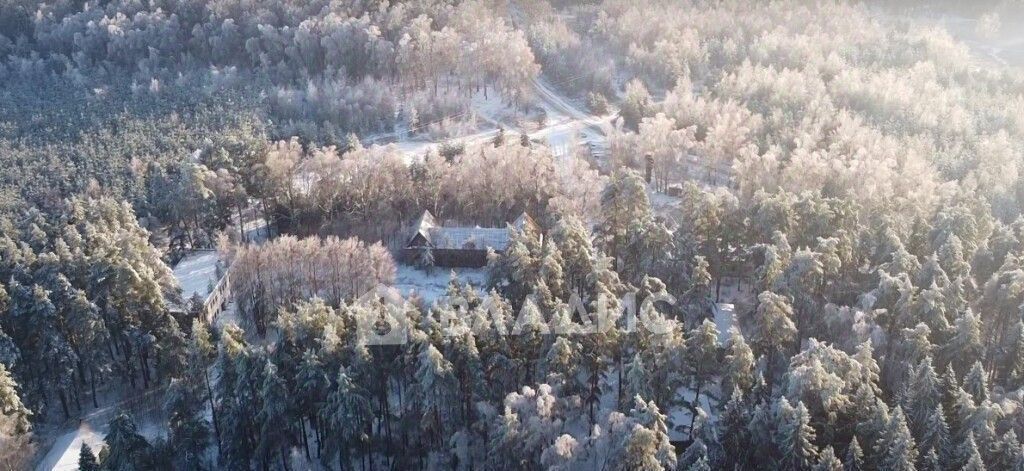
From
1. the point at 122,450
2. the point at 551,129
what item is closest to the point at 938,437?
the point at 122,450

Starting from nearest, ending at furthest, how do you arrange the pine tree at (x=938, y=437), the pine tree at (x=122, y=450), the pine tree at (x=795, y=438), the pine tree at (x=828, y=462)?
the pine tree at (x=828, y=462)
the pine tree at (x=795, y=438)
the pine tree at (x=938, y=437)
the pine tree at (x=122, y=450)

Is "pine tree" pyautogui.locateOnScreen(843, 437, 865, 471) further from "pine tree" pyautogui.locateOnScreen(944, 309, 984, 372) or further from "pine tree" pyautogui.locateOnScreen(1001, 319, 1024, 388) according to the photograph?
"pine tree" pyautogui.locateOnScreen(1001, 319, 1024, 388)

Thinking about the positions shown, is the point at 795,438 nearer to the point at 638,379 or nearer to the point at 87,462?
the point at 638,379

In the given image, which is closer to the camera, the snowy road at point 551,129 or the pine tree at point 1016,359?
the pine tree at point 1016,359

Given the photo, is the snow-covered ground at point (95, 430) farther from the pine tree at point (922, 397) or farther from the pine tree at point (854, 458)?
the pine tree at point (922, 397)

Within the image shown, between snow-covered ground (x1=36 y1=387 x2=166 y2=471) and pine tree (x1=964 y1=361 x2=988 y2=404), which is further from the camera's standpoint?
snow-covered ground (x1=36 y1=387 x2=166 y2=471)

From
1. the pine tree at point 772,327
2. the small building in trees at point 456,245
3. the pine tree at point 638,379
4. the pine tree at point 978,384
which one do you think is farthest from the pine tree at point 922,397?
the small building in trees at point 456,245

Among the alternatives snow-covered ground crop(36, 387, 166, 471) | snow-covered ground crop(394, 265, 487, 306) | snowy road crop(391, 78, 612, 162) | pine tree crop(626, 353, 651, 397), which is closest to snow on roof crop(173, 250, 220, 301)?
snow-covered ground crop(36, 387, 166, 471)

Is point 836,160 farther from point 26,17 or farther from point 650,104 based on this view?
point 26,17
